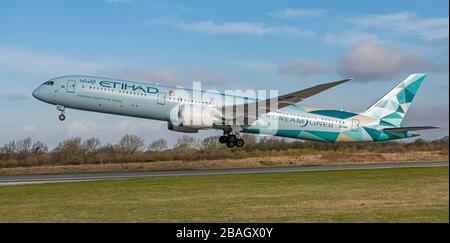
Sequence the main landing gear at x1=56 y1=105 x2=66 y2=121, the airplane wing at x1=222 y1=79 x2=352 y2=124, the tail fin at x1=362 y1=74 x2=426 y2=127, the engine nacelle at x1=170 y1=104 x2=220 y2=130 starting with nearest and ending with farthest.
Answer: the airplane wing at x1=222 y1=79 x2=352 y2=124, the engine nacelle at x1=170 y1=104 x2=220 y2=130, the main landing gear at x1=56 y1=105 x2=66 y2=121, the tail fin at x1=362 y1=74 x2=426 y2=127

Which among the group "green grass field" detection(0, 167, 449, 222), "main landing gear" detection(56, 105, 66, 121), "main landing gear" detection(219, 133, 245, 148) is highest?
"main landing gear" detection(56, 105, 66, 121)

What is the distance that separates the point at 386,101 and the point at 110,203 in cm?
3087

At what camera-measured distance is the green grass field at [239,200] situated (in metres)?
18.4

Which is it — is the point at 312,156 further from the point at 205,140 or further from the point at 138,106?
the point at 138,106

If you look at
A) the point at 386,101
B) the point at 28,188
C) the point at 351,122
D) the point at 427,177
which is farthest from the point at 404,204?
the point at 386,101

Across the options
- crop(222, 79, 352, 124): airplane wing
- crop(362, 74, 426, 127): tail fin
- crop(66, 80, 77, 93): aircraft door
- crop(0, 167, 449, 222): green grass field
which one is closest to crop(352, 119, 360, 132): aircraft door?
crop(362, 74, 426, 127): tail fin

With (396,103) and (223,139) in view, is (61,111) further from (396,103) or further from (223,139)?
(396,103)

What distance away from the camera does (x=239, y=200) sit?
23.4m

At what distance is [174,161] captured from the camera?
6278cm

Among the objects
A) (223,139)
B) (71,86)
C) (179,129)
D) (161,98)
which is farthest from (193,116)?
(71,86)

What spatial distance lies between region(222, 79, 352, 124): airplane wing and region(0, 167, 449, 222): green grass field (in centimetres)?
502

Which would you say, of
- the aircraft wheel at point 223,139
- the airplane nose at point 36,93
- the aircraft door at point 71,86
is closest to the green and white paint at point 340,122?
the aircraft wheel at point 223,139

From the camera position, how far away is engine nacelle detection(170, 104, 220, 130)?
37.8 metres

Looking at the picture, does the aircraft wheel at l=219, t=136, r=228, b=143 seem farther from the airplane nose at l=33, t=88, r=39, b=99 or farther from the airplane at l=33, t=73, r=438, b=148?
the airplane nose at l=33, t=88, r=39, b=99
